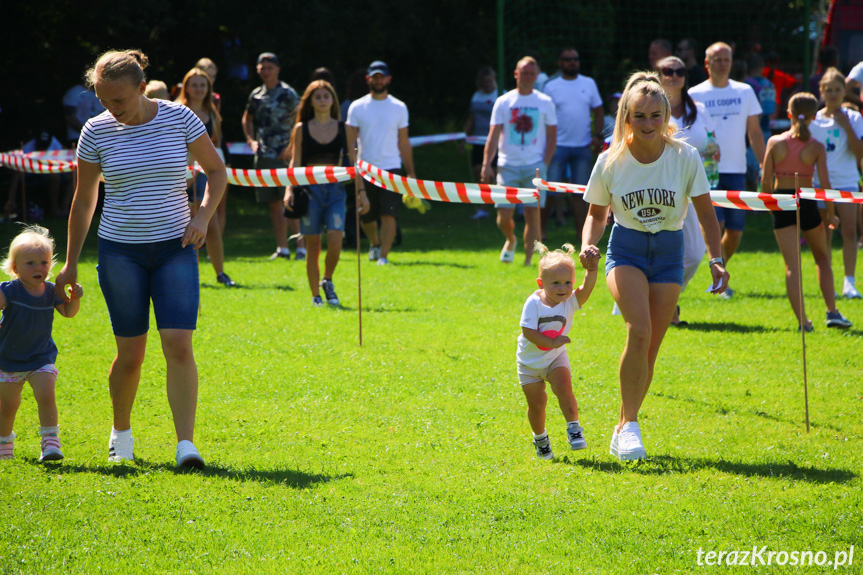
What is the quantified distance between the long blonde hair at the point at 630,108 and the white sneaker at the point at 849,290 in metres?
5.48

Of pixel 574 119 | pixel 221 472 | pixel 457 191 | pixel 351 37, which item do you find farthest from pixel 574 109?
pixel 221 472

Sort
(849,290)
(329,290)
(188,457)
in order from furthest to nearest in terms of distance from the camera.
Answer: (849,290)
(329,290)
(188,457)

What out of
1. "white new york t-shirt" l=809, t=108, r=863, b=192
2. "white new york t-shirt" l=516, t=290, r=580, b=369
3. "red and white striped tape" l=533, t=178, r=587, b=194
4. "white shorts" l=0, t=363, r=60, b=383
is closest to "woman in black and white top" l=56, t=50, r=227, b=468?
"white shorts" l=0, t=363, r=60, b=383

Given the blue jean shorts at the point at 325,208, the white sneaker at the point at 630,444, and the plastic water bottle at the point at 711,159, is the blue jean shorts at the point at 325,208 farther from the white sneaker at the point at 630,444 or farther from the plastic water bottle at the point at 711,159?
the white sneaker at the point at 630,444

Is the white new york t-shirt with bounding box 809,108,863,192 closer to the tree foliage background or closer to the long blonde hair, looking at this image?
the long blonde hair

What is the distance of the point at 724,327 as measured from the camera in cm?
837

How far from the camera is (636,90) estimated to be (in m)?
4.84

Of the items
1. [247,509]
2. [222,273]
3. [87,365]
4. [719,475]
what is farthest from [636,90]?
[222,273]

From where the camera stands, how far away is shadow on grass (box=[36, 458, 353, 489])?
15.4ft

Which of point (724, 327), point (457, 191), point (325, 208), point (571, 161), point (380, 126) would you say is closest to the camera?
point (457, 191)

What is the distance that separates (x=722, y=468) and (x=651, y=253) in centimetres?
115

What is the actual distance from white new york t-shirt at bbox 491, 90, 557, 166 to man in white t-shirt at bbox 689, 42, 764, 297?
7.87 ft

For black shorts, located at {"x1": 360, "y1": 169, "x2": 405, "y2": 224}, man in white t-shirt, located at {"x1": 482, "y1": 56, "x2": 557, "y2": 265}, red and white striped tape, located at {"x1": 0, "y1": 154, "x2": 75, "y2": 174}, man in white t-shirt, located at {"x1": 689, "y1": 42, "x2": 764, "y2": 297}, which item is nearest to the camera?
man in white t-shirt, located at {"x1": 689, "y1": 42, "x2": 764, "y2": 297}

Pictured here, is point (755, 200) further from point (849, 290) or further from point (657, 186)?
point (849, 290)
